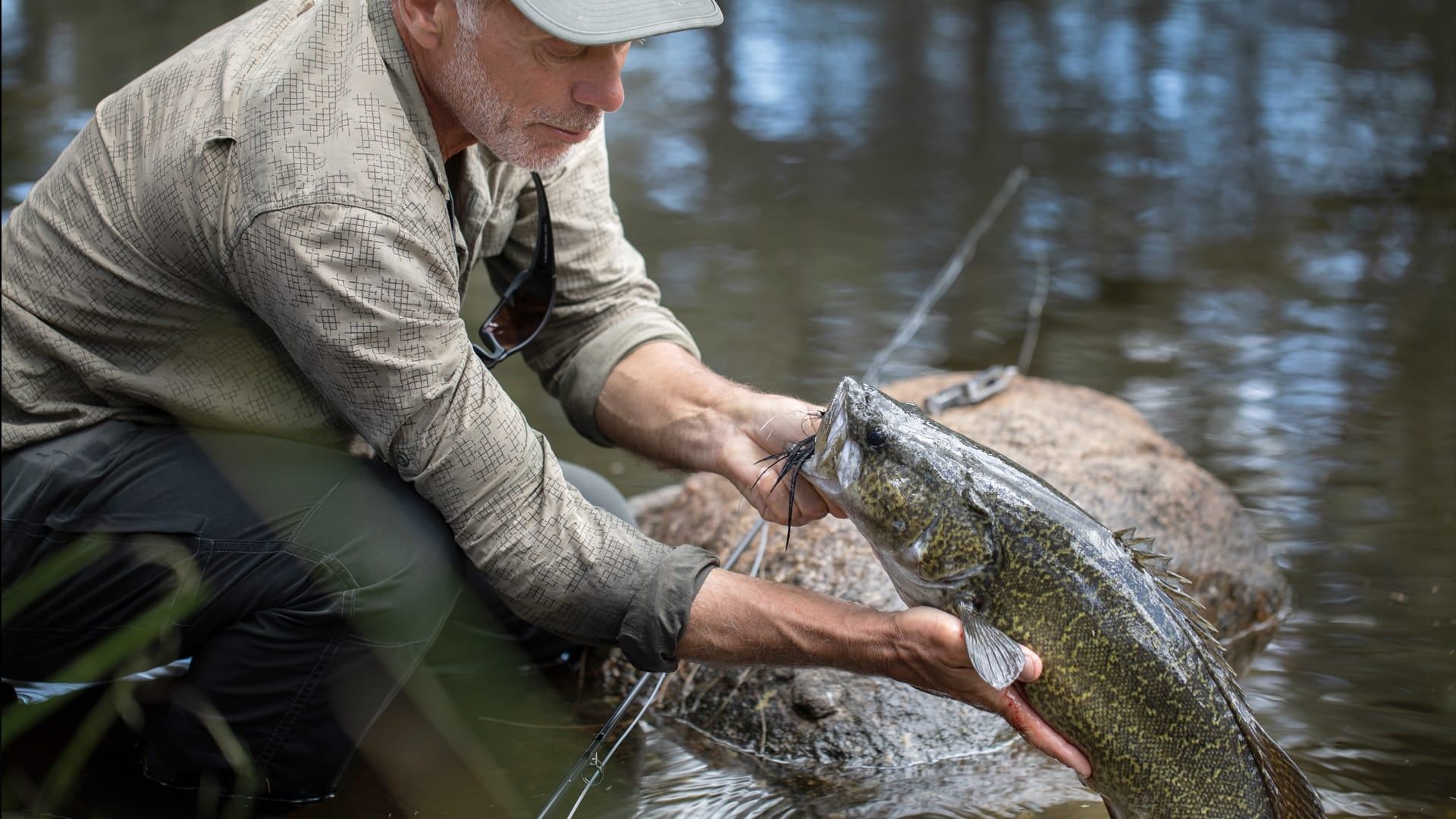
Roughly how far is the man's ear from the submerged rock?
5.19 feet

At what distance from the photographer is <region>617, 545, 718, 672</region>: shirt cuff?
267 centimetres

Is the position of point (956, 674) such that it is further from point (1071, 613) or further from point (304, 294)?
point (304, 294)

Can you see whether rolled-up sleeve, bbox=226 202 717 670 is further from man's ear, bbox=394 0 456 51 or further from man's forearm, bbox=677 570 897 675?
man's ear, bbox=394 0 456 51

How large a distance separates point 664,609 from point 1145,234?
6.07 metres

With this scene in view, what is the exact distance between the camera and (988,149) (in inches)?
386

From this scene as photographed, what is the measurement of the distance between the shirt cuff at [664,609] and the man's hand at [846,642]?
0.8 inches

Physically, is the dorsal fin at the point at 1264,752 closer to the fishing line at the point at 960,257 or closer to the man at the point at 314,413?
the man at the point at 314,413

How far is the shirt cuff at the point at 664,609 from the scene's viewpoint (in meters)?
2.67

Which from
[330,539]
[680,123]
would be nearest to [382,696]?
[330,539]

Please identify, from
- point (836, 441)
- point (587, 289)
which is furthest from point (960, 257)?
point (836, 441)

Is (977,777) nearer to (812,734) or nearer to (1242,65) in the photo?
(812,734)

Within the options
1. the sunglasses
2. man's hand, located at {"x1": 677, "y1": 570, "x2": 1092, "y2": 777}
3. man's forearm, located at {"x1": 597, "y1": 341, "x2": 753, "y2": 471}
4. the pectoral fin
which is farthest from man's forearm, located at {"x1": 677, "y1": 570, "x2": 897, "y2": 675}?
the sunglasses

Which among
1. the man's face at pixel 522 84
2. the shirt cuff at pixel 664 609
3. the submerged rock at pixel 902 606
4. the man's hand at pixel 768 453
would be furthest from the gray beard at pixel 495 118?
the submerged rock at pixel 902 606

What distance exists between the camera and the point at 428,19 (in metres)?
2.59
